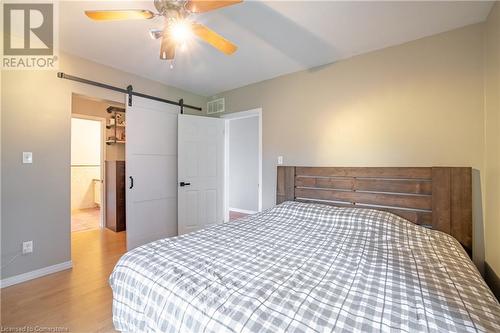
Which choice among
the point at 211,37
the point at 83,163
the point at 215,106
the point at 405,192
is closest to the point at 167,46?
the point at 211,37

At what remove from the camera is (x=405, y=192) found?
7.09 ft

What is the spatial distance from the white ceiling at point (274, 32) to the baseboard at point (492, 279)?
204 cm

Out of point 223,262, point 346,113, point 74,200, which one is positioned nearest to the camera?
point 223,262

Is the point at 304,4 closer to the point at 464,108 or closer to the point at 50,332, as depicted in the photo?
the point at 464,108

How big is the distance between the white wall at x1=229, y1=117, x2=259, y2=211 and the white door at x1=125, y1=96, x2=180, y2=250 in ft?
6.83

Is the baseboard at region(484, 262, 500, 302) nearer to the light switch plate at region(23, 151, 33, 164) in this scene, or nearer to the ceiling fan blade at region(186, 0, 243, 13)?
the ceiling fan blade at region(186, 0, 243, 13)

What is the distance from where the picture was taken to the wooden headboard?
1935 mm

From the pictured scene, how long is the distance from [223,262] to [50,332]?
56.6 inches

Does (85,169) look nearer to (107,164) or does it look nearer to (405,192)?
(107,164)

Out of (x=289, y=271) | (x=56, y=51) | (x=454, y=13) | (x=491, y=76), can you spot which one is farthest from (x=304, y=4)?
(x=56, y=51)

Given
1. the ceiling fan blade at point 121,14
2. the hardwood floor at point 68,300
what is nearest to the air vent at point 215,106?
the ceiling fan blade at point 121,14

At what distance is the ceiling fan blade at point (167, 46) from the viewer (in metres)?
1.59

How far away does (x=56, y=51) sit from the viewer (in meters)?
2.42

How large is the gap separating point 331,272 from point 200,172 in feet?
9.16
